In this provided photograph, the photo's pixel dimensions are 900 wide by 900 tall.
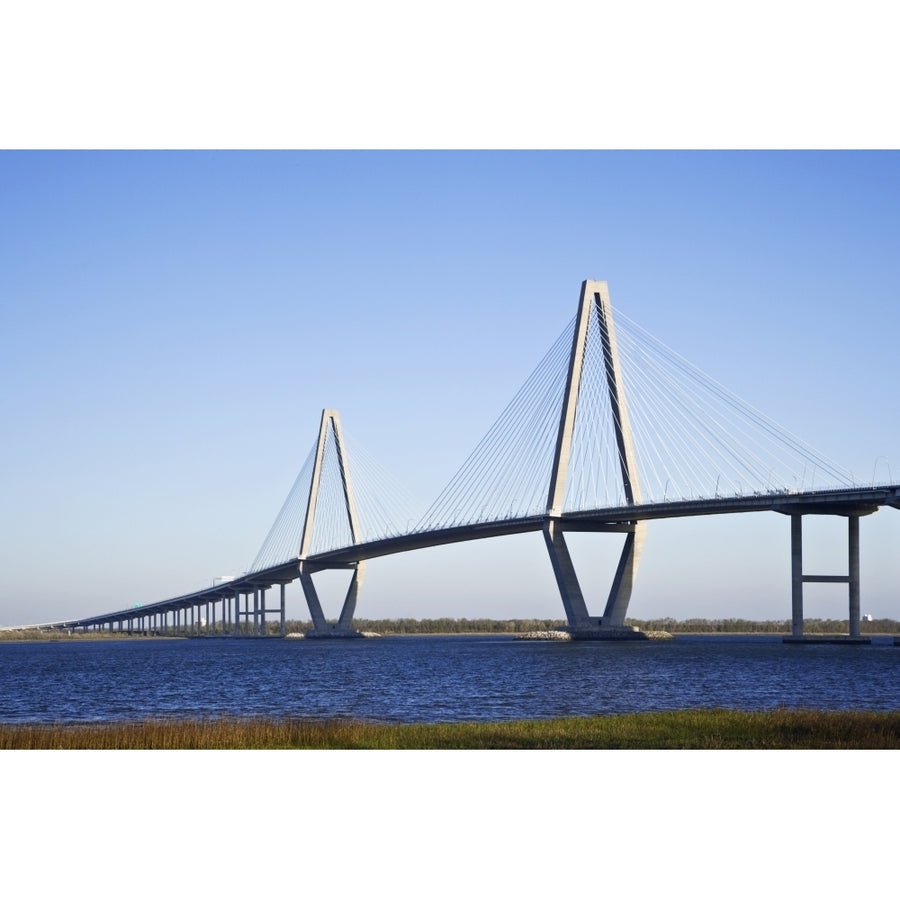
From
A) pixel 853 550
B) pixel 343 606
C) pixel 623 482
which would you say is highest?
pixel 623 482

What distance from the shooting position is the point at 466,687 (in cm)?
3969

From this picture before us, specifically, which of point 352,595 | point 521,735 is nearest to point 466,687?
point 521,735

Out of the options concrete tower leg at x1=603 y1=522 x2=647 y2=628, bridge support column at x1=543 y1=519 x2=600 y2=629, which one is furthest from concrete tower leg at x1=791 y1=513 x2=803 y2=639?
bridge support column at x1=543 y1=519 x2=600 y2=629

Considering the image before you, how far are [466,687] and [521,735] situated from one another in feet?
55.0

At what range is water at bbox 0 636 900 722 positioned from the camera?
3144 cm

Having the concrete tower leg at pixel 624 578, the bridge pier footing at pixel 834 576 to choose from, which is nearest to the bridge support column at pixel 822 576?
the bridge pier footing at pixel 834 576

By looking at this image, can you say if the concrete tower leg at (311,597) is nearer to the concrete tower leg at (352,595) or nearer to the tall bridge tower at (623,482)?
the concrete tower leg at (352,595)

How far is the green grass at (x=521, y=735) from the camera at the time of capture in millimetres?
21703

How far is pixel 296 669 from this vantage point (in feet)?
183

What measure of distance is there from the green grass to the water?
15.6ft

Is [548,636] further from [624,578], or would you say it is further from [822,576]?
[822,576]
